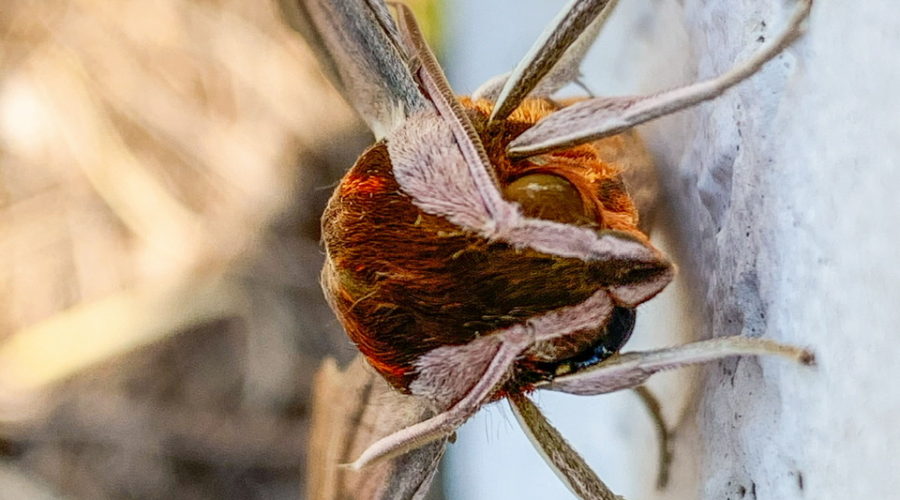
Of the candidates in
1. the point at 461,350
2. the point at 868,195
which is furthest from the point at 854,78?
the point at 461,350

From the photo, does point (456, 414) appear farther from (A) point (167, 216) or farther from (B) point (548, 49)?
(A) point (167, 216)

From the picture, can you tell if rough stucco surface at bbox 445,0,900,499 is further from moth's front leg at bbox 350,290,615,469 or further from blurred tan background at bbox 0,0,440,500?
blurred tan background at bbox 0,0,440,500

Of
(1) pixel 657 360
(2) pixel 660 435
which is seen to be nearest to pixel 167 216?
(2) pixel 660 435

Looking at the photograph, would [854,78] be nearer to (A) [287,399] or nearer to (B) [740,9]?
(B) [740,9]

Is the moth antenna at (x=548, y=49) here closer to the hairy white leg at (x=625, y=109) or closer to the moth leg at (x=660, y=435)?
the hairy white leg at (x=625, y=109)

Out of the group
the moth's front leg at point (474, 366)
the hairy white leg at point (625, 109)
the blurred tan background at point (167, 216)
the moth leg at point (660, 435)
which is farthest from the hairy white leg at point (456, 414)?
the blurred tan background at point (167, 216)
